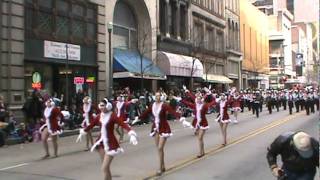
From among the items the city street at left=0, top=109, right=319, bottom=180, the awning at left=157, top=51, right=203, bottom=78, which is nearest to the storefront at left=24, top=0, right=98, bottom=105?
the city street at left=0, top=109, right=319, bottom=180

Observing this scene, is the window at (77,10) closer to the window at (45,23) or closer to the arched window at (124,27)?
the window at (45,23)

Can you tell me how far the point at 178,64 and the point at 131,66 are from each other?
9.00 meters

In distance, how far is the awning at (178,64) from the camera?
46.3 m

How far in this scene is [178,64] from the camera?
48.5 metres

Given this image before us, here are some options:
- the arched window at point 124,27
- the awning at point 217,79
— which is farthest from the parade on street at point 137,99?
the awning at point 217,79

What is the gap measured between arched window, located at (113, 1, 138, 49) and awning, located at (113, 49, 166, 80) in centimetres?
72

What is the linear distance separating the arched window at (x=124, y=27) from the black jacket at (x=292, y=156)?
3417 cm

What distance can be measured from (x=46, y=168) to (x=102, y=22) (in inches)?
918

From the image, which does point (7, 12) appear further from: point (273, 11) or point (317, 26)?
point (273, 11)

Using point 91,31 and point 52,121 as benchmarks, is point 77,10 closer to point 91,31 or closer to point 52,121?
point 91,31

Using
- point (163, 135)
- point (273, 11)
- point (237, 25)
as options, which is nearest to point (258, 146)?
point (163, 135)

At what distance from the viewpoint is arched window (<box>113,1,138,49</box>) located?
136 ft

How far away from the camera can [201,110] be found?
17.8 meters

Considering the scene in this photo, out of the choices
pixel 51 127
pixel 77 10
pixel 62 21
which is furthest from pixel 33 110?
pixel 77 10
